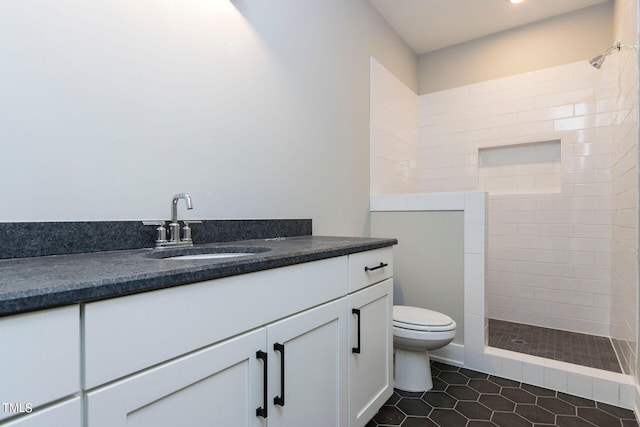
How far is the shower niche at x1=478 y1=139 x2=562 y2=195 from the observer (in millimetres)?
2791

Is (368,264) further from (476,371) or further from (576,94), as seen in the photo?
(576,94)

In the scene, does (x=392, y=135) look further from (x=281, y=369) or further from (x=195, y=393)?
(x=195, y=393)

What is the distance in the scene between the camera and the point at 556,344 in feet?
7.73

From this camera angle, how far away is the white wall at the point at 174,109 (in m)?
0.97

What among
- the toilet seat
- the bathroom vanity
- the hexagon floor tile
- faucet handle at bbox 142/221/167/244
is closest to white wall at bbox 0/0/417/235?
faucet handle at bbox 142/221/167/244

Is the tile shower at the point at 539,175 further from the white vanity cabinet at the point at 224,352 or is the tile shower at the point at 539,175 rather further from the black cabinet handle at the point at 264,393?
the black cabinet handle at the point at 264,393

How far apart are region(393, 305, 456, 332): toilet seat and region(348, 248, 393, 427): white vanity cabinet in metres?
0.28

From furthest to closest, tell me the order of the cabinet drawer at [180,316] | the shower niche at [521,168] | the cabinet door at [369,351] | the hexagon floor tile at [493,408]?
the shower niche at [521,168] → the hexagon floor tile at [493,408] → the cabinet door at [369,351] → the cabinet drawer at [180,316]

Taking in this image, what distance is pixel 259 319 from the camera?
2.96 feet

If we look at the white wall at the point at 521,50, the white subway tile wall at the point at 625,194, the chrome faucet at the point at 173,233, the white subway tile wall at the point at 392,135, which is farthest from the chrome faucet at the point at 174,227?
the white wall at the point at 521,50

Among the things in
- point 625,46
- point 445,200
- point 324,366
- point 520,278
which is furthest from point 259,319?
point 520,278

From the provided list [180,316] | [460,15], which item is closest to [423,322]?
A: [180,316]

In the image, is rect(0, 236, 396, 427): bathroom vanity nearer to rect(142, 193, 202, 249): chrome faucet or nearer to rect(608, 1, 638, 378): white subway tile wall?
rect(142, 193, 202, 249): chrome faucet

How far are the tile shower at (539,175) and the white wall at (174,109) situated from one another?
70 cm
